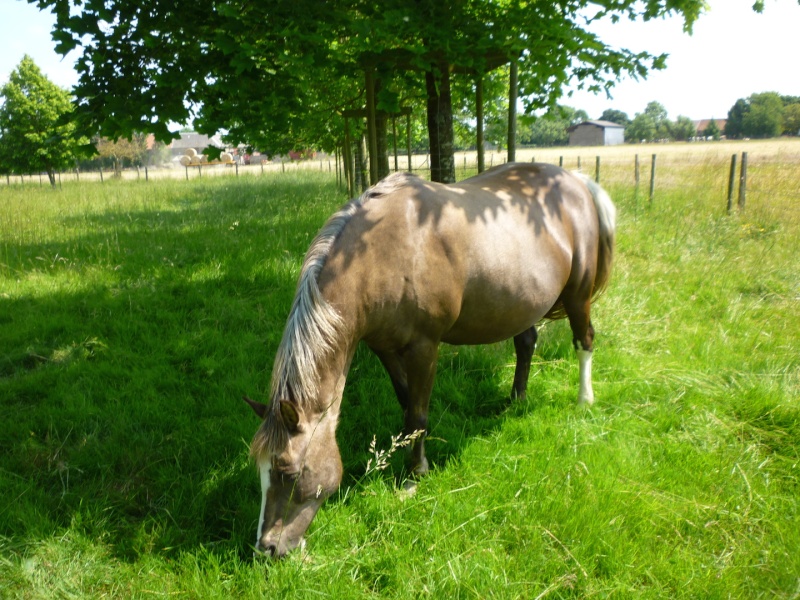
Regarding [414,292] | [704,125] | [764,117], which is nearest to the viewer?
[414,292]

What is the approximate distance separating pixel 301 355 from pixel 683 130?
302 ft

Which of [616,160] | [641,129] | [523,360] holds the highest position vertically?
[641,129]

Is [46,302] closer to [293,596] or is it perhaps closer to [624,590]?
[293,596]

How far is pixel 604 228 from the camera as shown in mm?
4309

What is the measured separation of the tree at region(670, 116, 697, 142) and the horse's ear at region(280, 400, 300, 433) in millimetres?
88126

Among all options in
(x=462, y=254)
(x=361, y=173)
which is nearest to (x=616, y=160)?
(x=361, y=173)

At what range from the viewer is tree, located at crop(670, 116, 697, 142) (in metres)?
78.2

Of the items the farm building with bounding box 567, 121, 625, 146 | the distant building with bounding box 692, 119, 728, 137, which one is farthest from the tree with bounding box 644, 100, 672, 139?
the farm building with bounding box 567, 121, 625, 146

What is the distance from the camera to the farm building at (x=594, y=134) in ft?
249

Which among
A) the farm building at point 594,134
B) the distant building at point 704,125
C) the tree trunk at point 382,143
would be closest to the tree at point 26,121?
the tree trunk at point 382,143

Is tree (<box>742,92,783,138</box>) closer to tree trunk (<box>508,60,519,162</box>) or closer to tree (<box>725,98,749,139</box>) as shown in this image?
tree (<box>725,98,749,139</box>)

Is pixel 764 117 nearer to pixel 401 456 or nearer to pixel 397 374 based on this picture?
pixel 397 374

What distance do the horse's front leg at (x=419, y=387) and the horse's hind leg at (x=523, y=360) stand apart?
4.16 feet

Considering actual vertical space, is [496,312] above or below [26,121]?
below
